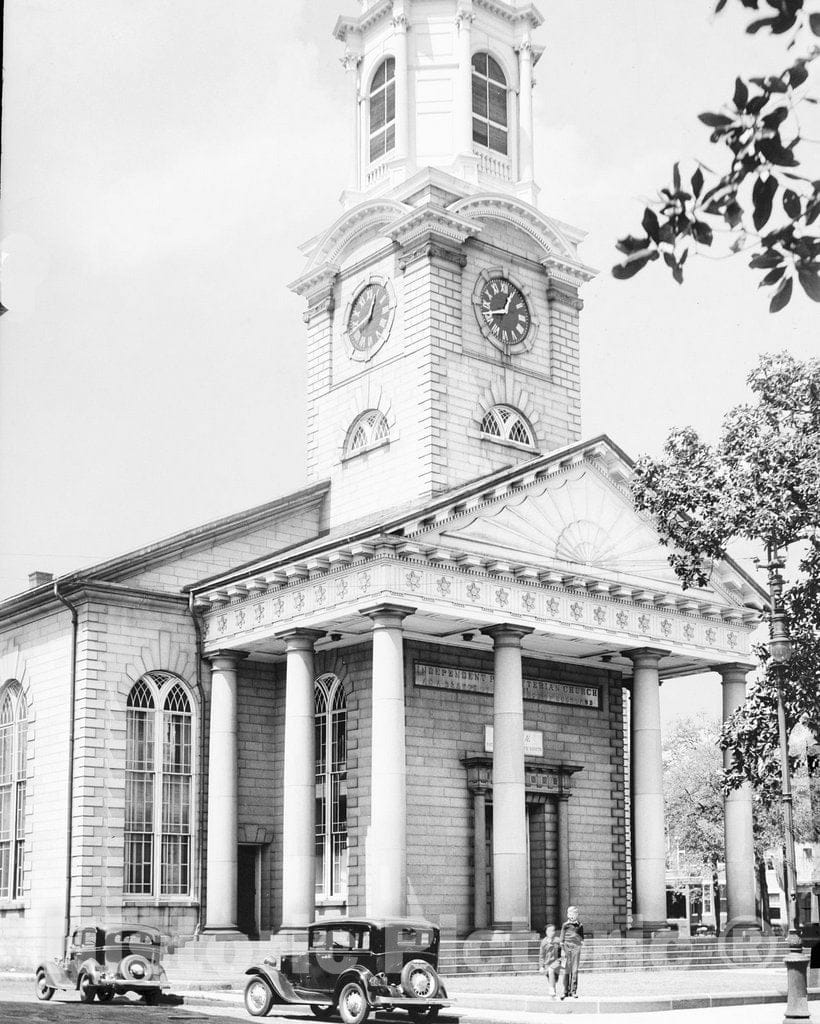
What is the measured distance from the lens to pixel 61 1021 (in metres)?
21.4

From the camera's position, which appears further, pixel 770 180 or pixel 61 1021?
pixel 61 1021

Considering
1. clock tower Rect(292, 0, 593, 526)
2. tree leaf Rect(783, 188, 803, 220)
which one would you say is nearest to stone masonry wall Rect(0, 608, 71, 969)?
clock tower Rect(292, 0, 593, 526)

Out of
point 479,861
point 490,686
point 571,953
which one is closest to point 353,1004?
point 571,953

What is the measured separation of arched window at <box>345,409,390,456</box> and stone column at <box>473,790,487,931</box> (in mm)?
10732

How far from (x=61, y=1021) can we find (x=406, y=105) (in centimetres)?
3082

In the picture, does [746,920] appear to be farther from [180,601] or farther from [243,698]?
[180,601]

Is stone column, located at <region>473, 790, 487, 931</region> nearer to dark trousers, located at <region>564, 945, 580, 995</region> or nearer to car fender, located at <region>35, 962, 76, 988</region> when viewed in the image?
dark trousers, located at <region>564, 945, 580, 995</region>

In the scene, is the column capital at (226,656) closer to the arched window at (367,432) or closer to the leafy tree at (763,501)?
the arched window at (367,432)

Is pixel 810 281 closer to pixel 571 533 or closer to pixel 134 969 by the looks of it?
pixel 134 969

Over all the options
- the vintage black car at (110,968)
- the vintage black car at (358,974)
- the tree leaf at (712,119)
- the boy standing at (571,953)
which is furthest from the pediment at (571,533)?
the tree leaf at (712,119)

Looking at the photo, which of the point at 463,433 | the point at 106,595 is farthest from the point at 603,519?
the point at 106,595

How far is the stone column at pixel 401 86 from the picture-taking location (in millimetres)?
44594

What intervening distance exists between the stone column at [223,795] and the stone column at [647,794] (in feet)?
32.2

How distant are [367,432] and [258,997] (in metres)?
21.3
